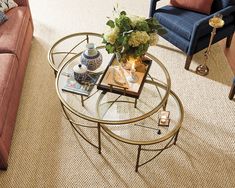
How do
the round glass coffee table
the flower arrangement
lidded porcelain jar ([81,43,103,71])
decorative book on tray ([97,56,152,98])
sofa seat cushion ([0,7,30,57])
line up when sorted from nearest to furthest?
the flower arrangement, decorative book on tray ([97,56,152,98]), lidded porcelain jar ([81,43,103,71]), the round glass coffee table, sofa seat cushion ([0,7,30,57])

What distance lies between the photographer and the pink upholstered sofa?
2.22 meters

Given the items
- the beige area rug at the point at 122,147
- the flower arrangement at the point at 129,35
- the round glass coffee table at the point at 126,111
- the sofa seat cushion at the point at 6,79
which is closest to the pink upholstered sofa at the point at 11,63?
the sofa seat cushion at the point at 6,79

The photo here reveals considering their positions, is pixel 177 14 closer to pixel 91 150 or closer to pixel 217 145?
pixel 217 145

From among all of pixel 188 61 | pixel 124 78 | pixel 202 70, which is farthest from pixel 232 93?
pixel 124 78

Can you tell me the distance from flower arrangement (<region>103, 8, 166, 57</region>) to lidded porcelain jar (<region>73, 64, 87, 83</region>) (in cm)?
30

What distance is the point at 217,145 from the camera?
2.44 meters

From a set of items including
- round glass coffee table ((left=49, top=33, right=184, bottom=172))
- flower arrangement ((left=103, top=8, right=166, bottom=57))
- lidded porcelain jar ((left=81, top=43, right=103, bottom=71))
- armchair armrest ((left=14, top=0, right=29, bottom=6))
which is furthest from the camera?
armchair armrest ((left=14, top=0, right=29, bottom=6))

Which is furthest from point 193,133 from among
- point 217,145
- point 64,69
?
point 64,69

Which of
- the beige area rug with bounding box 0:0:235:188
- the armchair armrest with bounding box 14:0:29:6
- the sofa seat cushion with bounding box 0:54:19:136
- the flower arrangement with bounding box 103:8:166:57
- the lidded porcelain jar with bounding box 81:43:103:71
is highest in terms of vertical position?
the flower arrangement with bounding box 103:8:166:57

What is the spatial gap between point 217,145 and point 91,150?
0.98 metres

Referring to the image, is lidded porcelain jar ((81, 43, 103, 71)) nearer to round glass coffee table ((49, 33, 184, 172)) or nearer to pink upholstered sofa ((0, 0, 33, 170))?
round glass coffee table ((49, 33, 184, 172))

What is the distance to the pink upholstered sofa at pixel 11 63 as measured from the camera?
2217 millimetres

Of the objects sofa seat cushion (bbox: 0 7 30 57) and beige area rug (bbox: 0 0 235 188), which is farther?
sofa seat cushion (bbox: 0 7 30 57)

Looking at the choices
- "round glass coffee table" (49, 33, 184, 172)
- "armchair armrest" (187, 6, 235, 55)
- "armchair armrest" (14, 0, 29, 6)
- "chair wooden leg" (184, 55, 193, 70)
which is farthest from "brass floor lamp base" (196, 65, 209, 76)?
"armchair armrest" (14, 0, 29, 6)
